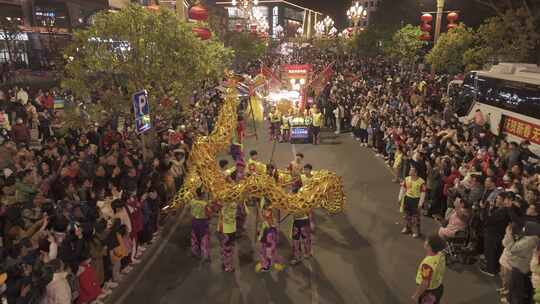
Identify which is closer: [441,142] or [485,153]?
[485,153]

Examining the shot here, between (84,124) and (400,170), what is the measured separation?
30.2 feet

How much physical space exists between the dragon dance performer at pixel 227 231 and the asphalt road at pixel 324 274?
275mm

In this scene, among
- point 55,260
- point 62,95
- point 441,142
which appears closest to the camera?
point 55,260

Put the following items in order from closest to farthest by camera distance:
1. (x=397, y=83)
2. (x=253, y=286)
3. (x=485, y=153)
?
(x=253, y=286), (x=485, y=153), (x=397, y=83)

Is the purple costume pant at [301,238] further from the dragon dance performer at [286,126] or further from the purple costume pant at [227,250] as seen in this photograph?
the dragon dance performer at [286,126]

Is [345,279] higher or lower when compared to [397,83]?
lower

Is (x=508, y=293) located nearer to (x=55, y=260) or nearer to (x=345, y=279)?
(x=345, y=279)

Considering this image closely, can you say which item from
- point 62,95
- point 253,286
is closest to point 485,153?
point 253,286

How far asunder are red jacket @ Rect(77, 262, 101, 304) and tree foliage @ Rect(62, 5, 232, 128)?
546 centimetres

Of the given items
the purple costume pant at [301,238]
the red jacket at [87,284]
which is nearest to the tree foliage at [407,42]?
the purple costume pant at [301,238]

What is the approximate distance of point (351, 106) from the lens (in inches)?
800

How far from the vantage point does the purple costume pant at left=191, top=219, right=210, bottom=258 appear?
27.1ft

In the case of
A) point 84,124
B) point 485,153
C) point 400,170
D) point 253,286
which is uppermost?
point 84,124

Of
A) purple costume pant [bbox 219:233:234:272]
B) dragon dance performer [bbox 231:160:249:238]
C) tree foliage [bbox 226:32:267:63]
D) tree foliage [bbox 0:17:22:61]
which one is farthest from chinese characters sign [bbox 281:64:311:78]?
tree foliage [bbox 226:32:267:63]
